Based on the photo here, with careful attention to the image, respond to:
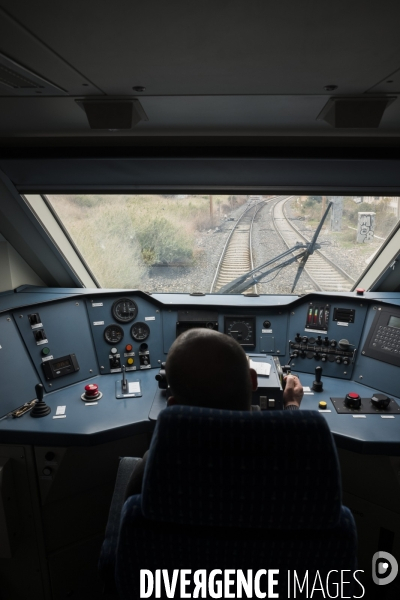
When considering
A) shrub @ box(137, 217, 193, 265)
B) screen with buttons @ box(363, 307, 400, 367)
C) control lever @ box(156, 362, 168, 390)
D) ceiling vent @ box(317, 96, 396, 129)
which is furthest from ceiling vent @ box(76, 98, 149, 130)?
screen with buttons @ box(363, 307, 400, 367)

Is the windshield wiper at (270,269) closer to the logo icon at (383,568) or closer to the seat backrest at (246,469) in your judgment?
the logo icon at (383,568)

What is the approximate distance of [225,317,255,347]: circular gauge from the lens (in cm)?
282

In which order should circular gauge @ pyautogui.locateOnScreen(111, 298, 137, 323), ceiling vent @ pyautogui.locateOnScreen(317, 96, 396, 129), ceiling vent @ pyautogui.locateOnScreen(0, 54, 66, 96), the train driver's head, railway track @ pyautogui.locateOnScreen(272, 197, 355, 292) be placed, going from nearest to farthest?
the train driver's head, ceiling vent @ pyautogui.locateOnScreen(0, 54, 66, 96), ceiling vent @ pyautogui.locateOnScreen(317, 96, 396, 129), railway track @ pyautogui.locateOnScreen(272, 197, 355, 292), circular gauge @ pyautogui.locateOnScreen(111, 298, 137, 323)

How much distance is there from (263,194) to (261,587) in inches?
76.9

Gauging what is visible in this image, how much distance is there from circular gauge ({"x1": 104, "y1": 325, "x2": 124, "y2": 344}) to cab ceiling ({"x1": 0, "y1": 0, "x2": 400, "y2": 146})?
54.6 inches

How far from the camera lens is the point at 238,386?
105 centimetres

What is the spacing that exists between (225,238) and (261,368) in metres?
1.04

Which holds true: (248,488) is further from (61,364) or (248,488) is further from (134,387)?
(61,364)

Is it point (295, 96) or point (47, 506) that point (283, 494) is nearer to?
point (295, 96)

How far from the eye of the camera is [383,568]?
224cm

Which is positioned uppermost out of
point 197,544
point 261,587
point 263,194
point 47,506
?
point 263,194

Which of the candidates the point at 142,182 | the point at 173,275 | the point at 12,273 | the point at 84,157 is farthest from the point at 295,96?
the point at 12,273

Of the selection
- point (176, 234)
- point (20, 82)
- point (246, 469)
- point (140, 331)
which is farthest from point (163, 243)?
point (246, 469)

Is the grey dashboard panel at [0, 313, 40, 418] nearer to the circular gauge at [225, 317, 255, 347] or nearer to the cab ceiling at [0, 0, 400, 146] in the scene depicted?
the cab ceiling at [0, 0, 400, 146]
